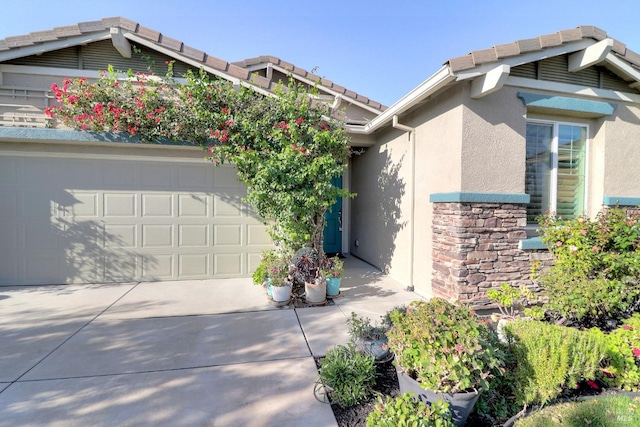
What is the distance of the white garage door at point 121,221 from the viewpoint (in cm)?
543

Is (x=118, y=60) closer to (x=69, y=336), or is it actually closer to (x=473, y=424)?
(x=69, y=336)

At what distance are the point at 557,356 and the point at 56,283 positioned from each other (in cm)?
754

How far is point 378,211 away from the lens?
21.9ft

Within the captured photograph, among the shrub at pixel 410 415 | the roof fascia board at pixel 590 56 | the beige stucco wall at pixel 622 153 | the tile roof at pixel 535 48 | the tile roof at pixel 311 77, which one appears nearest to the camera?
the shrub at pixel 410 415

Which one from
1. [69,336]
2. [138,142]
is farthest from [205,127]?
[69,336]

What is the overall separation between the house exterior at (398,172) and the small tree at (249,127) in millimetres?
400

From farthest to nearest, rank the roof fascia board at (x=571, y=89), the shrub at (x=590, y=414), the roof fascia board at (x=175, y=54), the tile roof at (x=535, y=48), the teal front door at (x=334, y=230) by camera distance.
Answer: the teal front door at (x=334, y=230)
the roof fascia board at (x=175, y=54)
the roof fascia board at (x=571, y=89)
the tile roof at (x=535, y=48)
the shrub at (x=590, y=414)

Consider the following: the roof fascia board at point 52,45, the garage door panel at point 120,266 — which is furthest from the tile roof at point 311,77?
the garage door panel at point 120,266

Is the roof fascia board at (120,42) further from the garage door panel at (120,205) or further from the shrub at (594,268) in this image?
the shrub at (594,268)

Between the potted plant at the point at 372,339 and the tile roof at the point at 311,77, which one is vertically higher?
the tile roof at the point at 311,77

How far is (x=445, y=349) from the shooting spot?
2.08m

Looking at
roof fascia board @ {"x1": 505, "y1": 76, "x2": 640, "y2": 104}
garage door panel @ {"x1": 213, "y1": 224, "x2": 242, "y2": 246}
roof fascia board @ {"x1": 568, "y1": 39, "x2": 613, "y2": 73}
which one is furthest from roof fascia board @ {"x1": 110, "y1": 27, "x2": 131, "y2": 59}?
roof fascia board @ {"x1": 568, "y1": 39, "x2": 613, "y2": 73}

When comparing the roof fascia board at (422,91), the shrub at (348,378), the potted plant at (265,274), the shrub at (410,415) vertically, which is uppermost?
the roof fascia board at (422,91)

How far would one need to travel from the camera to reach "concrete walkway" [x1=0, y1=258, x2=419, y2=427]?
231cm
